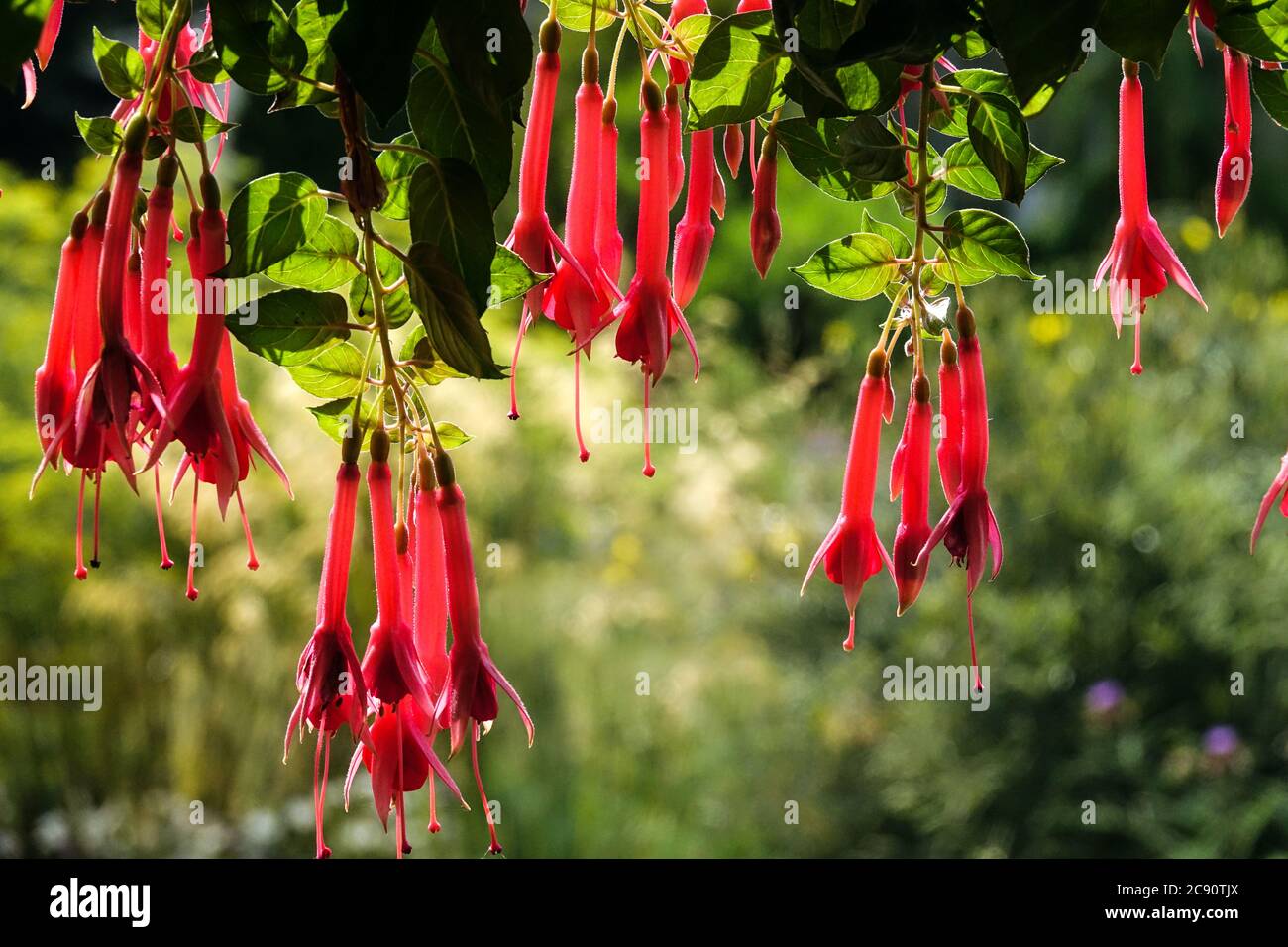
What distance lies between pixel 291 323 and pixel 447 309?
7cm

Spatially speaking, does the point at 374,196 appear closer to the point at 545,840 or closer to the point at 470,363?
the point at 470,363

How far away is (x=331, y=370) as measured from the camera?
40 cm

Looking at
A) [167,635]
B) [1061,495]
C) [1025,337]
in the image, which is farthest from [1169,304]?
[167,635]

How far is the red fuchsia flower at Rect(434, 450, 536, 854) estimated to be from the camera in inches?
14.1

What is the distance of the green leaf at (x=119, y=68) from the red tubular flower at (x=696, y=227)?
16 cm

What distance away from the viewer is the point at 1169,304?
2.14 metres

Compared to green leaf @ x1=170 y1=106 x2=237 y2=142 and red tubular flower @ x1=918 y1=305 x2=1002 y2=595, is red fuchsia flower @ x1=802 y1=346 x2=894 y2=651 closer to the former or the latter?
red tubular flower @ x1=918 y1=305 x2=1002 y2=595

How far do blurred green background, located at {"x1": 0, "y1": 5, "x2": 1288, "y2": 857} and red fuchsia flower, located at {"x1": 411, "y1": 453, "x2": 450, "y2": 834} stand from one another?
145cm
